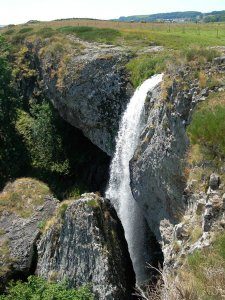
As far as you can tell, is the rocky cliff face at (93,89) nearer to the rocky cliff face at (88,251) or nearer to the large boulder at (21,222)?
the large boulder at (21,222)

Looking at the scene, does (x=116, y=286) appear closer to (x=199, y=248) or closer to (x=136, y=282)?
(x=136, y=282)

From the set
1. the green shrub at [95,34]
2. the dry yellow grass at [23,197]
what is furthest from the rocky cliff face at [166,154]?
the green shrub at [95,34]

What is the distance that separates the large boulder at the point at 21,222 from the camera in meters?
22.5

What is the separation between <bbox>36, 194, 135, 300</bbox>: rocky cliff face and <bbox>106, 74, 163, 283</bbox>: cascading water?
2244 mm

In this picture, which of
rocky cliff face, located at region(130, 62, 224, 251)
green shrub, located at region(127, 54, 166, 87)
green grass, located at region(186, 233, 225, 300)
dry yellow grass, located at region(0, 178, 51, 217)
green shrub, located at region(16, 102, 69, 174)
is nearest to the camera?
green grass, located at region(186, 233, 225, 300)

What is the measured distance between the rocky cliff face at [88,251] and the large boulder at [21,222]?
1.10 m

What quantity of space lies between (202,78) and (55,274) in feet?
36.2

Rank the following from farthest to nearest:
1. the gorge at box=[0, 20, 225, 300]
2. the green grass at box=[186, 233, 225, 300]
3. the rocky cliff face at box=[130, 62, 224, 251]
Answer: the rocky cliff face at box=[130, 62, 224, 251] → the gorge at box=[0, 20, 225, 300] → the green grass at box=[186, 233, 225, 300]

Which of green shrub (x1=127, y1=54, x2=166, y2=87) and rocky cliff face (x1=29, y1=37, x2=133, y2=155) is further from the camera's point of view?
rocky cliff face (x1=29, y1=37, x2=133, y2=155)

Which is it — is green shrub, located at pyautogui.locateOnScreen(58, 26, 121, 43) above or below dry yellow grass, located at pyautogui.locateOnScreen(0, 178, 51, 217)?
above

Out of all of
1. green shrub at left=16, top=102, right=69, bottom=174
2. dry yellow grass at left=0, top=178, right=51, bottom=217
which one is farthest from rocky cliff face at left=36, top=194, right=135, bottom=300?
green shrub at left=16, top=102, right=69, bottom=174

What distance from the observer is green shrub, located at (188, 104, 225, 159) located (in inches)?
632

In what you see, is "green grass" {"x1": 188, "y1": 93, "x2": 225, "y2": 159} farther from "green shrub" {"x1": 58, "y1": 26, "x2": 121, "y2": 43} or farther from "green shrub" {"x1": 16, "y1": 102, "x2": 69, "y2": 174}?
"green shrub" {"x1": 58, "y1": 26, "x2": 121, "y2": 43}

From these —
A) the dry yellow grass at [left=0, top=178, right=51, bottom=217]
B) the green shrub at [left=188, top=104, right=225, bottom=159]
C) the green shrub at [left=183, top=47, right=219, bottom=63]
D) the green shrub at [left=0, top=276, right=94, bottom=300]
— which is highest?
the green shrub at [left=183, top=47, right=219, bottom=63]
